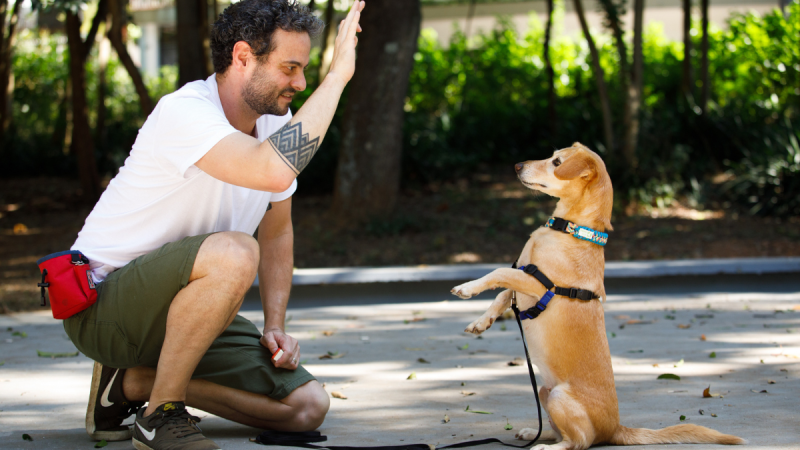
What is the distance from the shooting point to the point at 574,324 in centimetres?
275

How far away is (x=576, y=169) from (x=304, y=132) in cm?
121

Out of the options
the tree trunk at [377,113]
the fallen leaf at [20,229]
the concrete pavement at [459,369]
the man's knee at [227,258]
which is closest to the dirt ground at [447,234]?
the fallen leaf at [20,229]

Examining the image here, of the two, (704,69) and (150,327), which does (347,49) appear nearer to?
(150,327)

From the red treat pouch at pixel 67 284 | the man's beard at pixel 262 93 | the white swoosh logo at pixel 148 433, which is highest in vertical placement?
the man's beard at pixel 262 93

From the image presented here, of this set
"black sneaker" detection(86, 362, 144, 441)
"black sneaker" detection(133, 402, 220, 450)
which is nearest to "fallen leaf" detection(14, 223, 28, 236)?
"black sneaker" detection(86, 362, 144, 441)

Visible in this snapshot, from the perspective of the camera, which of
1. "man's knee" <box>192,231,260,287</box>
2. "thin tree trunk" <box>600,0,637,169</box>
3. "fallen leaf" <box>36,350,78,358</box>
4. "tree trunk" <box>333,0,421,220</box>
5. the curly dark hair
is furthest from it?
"thin tree trunk" <box>600,0,637,169</box>

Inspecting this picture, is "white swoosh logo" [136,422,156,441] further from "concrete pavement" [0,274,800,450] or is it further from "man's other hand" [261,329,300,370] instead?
"man's other hand" [261,329,300,370]

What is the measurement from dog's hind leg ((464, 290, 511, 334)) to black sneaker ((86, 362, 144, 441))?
1538mm

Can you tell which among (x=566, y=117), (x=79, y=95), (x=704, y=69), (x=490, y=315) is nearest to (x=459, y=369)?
(x=490, y=315)

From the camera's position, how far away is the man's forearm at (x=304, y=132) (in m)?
2.51

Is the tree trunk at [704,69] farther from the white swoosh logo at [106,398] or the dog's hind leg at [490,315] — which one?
the white swoosh logo at [106,398]

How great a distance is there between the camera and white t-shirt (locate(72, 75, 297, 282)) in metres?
2.69

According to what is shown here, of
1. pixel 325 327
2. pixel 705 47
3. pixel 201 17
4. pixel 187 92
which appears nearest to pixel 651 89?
pixel 705 47

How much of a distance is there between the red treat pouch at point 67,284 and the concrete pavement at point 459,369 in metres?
0.58
